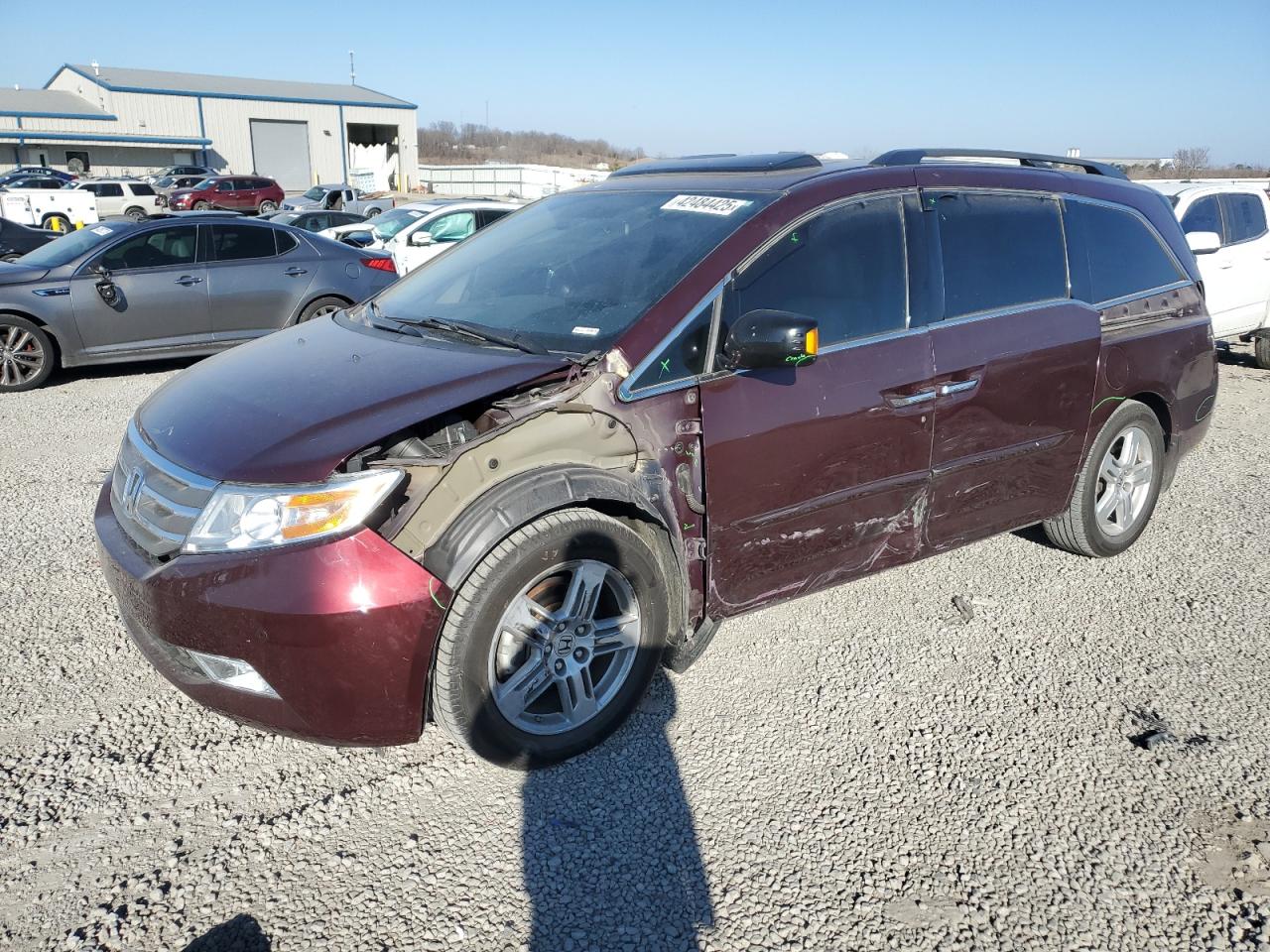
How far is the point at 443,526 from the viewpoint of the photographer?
2.55m

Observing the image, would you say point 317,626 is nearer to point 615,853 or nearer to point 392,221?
point 615,853

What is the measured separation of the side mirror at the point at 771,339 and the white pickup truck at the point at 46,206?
1144 inches

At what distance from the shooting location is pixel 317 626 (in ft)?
7.90

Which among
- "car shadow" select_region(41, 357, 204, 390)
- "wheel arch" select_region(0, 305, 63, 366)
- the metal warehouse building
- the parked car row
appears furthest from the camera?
the metal warehouse building

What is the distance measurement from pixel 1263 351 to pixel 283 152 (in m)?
60.2

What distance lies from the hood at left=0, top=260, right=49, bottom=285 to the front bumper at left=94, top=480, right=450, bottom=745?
692 cm

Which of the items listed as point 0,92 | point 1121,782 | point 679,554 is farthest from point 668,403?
point 0,92

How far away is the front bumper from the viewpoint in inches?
95.0

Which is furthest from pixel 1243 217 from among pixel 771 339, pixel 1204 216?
pixel 771 339

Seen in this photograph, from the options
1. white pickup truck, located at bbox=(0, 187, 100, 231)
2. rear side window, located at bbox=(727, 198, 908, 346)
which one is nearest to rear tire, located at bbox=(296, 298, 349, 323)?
rear side window, located at bbox=(727, 198, 908, 346)

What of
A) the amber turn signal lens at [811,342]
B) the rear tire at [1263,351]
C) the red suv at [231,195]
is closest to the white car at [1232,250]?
the rear tire at [1263,351]

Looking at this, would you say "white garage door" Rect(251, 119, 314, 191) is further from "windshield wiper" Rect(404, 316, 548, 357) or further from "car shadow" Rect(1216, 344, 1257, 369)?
"windshield wiper" Rect(404, 316, 548, 357)

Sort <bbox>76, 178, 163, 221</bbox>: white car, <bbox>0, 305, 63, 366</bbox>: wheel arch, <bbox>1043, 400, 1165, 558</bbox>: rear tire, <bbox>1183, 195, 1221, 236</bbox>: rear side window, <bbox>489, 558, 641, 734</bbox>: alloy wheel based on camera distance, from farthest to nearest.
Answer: <bbox>76, 178, 163, 221</bbox>: white car → <bbox>1183, 195, 1221, 236</bbox>: rear side window → <bbox>0, 305, 63, 366</bbox>: wheel arch → <bbox>1043, 400, 1165, 558</bbox>: rear tire → <bbox>489, 558, 641, 734</bbox>: alloy wheel

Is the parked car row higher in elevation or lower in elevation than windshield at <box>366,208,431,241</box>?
lower
